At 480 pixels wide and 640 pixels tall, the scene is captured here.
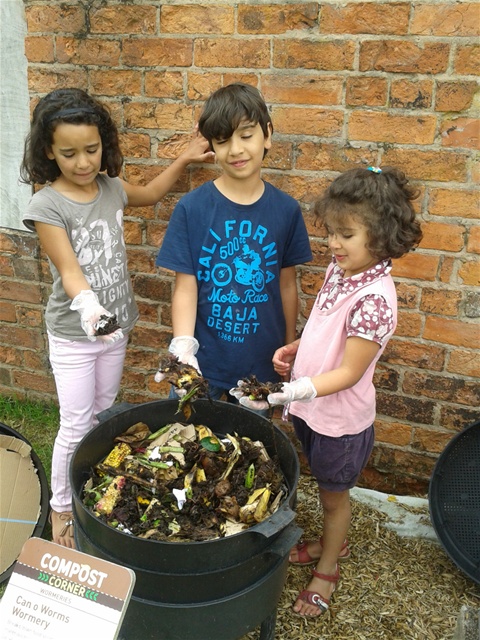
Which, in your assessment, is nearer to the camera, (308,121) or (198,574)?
(198,574)

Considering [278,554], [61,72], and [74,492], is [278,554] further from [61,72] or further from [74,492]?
[61,72]

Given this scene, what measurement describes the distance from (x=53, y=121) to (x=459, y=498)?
205 centimetres

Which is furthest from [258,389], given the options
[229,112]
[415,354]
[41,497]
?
[41,497]

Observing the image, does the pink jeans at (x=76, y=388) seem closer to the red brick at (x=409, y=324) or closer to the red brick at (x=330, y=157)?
the red brick at (x=330, y=157)

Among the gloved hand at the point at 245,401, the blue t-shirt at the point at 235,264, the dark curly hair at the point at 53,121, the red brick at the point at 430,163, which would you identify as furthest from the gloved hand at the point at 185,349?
the red brick at the point at 430,163

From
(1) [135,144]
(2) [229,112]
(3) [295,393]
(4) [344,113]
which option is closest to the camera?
(3) [295,393]

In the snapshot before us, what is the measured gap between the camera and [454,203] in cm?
223

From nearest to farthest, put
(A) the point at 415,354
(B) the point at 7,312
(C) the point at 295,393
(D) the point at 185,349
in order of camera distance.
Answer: (C) the point at 295,393 → (D) the point at 185,349 → (A) the point at 415,354 → (B) the point at 7,312

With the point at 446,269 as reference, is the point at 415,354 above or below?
below

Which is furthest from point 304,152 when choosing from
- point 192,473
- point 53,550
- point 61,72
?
point 53,550

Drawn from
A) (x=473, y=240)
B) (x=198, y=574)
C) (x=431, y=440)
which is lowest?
(x=431, y=440)

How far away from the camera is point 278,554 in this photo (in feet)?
5.13

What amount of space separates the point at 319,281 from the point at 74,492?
4.40 feet

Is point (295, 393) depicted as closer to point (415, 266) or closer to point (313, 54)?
point (415, 266)
